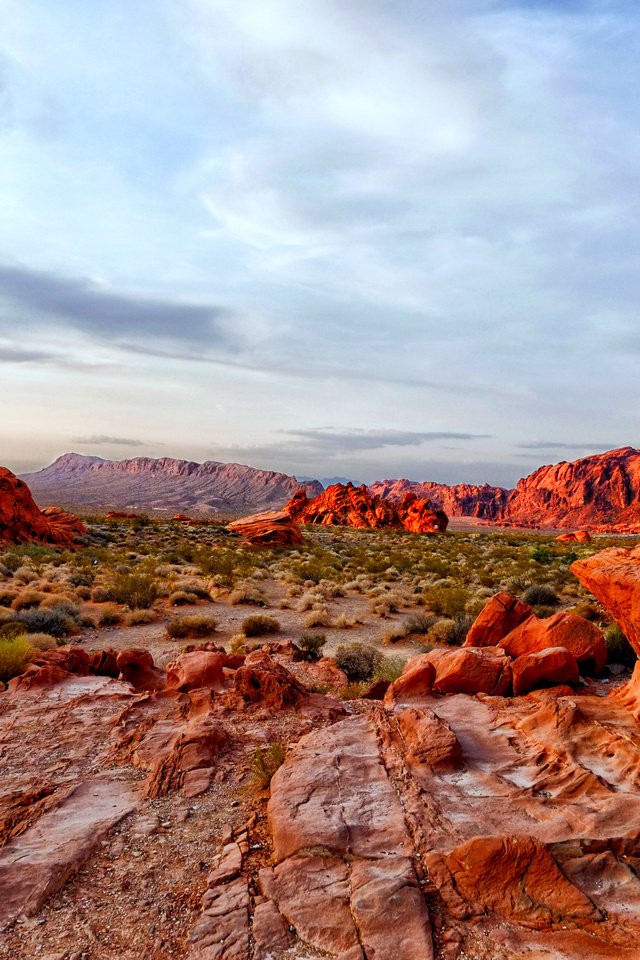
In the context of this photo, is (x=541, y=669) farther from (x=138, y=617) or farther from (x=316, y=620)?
(x=138, y=617)

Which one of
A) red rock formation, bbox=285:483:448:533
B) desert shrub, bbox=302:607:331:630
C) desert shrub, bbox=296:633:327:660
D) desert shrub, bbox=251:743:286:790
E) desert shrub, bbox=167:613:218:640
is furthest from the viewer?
red rock formation, bbox=285:483:448:533

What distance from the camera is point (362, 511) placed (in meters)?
85.3

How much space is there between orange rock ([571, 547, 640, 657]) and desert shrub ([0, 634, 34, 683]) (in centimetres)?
974

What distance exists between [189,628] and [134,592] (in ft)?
14.3

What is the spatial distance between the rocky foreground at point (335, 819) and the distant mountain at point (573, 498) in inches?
6087

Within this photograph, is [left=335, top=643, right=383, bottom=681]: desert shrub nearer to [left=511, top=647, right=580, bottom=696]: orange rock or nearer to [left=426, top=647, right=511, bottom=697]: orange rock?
[left=426, top=647, right=511, bottom=697]: orange rock

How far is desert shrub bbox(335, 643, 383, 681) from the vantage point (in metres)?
11.4

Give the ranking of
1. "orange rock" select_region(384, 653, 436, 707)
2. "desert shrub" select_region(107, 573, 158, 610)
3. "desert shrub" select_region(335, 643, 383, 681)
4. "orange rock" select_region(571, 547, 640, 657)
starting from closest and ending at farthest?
"orange rock" select_region(571, 547, 640, 657)
"orange rock" select_region(384, 653, 436, 707)
"desert shrub" select_region(335, 643, 383, 681)
"desert shrub" select_region(107, 573, 158, 610)

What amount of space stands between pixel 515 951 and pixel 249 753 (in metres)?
3.75

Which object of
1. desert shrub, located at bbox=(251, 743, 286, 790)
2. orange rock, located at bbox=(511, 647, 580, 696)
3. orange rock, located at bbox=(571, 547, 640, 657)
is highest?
orange rock, located at bbox=(571, 547, 640, 657)

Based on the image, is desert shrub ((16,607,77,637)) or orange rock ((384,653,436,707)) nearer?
orange rock ((384,653,436,707))

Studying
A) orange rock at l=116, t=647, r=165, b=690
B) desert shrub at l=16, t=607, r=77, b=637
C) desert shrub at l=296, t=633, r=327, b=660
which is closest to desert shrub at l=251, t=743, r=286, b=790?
orange rock at l=116, t=647, r=165, b=690

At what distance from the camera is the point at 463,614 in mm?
16859

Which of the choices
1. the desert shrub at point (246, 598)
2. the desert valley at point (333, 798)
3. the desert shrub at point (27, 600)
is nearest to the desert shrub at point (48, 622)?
the desert valley at point (333, 798)
